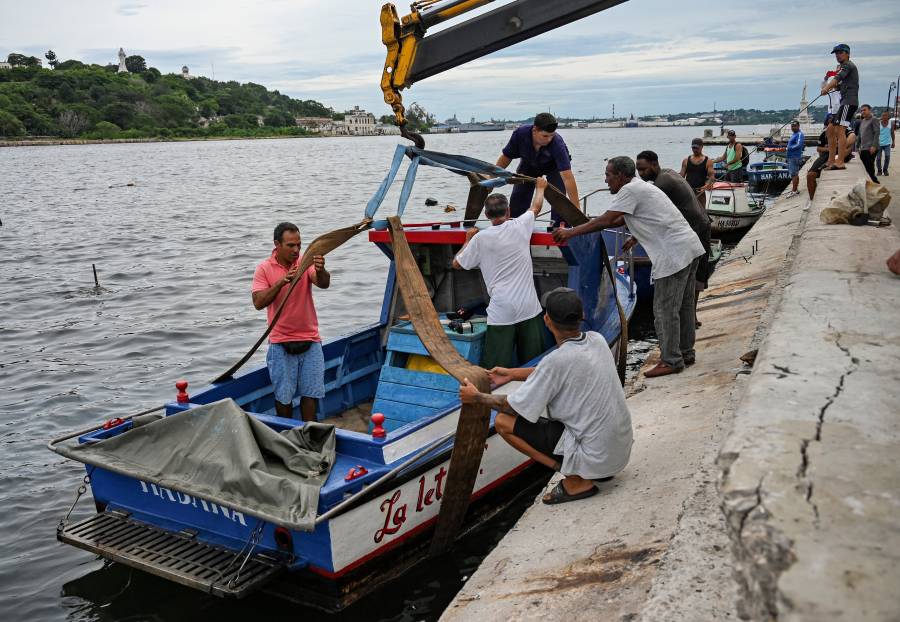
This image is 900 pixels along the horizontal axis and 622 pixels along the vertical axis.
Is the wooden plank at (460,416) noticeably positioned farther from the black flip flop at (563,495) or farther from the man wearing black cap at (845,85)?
the man wearing black cap at (845,85)

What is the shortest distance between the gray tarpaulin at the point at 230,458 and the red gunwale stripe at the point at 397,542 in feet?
2.00

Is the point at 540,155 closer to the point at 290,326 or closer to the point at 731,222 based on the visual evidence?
the point at 290,326

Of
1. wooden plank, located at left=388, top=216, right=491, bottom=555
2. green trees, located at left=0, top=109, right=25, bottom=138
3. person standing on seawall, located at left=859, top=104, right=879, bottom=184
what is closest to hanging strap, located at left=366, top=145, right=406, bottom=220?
wooden plank, located at left=388, top=216, right=491, bottom=555

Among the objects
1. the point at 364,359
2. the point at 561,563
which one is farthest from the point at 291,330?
the point at 561,563

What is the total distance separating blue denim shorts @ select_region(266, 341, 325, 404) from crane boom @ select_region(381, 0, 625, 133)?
2.44 metres

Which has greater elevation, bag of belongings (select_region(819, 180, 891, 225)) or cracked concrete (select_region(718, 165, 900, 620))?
bag of belongings (select_region(819, 180, 891, 225))

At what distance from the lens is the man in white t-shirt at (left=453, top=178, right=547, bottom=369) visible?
711 centimetres

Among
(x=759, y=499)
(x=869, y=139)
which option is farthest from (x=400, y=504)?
(x=869, y=139)

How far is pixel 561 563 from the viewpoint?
476 centimetres

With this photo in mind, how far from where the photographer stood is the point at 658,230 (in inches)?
277

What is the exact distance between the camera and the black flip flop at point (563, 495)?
17.7ft

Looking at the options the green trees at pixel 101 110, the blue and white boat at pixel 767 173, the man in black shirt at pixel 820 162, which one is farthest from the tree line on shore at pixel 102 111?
the man in black shirt at pixel 820 162

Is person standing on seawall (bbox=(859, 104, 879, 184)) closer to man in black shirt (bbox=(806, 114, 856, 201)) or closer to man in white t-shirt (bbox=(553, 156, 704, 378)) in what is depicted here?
man in black shirt (bbox=(806, 114, 856, 201))

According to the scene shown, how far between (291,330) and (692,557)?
4.31m
